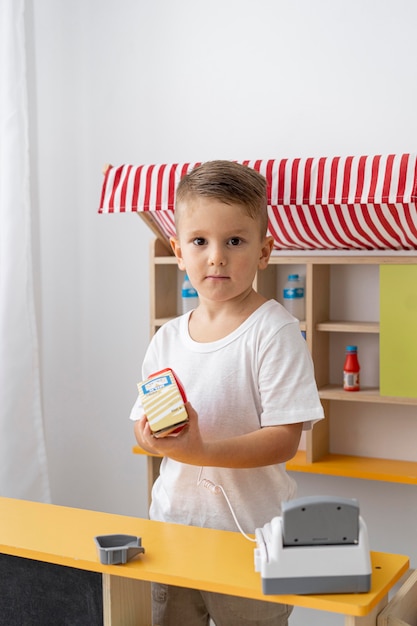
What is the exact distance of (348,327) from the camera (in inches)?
106

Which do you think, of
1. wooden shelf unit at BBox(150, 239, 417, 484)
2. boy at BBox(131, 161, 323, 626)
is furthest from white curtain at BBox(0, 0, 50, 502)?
boy at BBox(131, 161, 323, 626)

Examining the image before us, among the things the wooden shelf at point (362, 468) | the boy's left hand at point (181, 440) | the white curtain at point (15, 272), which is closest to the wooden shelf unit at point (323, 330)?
the wooden shelf at point (362, 468)

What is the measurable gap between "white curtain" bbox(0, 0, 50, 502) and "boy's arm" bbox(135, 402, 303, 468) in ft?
4.81

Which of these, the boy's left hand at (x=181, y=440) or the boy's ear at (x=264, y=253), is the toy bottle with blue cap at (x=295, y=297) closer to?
the boy's ear at (x=264, y=253)

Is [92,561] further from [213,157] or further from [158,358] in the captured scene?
[213,157]

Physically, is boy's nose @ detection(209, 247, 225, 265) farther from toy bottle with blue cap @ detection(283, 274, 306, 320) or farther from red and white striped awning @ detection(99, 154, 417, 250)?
toy bottle with blue cap @ detection(283, 274, 306, 320)

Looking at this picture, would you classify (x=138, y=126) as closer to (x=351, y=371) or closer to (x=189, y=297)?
(x=189, y=297)

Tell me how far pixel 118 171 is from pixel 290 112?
0.64 meters

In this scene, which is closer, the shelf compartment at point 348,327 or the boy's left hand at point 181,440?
the boy's left hand at point 181,440

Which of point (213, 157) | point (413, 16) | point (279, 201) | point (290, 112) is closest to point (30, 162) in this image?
point (213, 157)

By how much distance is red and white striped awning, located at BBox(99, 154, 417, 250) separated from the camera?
2334 millimetres

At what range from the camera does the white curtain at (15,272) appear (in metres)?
2.91

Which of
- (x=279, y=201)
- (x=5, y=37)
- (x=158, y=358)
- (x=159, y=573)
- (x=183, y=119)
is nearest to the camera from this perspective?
(x=159, y=573)

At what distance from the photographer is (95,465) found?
338 centimetres
